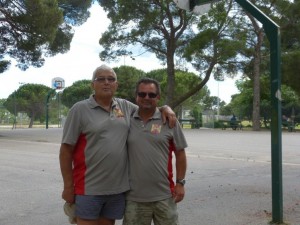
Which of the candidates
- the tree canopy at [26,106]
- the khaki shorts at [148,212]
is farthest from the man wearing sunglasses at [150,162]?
the tree canopy at [26,106]

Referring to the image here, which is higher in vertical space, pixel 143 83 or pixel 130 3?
pixel 130 3

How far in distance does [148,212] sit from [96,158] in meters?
0.61

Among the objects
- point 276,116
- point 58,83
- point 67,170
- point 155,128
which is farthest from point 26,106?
point 155,128

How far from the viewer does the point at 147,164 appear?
359cm

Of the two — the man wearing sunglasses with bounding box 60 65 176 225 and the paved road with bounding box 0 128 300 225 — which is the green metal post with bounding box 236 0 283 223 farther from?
the man wearing sunglasses with bounding box 60 65 176 225

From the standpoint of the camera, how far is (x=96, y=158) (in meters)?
3.52

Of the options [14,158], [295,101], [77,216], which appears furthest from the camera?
[295,101]

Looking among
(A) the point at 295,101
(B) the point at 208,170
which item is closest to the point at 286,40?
(A) the point at 295,101

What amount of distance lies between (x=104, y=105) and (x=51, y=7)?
22.1 m

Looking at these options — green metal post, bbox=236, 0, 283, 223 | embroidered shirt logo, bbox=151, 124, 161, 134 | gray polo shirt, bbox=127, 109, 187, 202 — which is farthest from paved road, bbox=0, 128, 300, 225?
embroidered shirt logo, bbox=151, 124, 161, 134

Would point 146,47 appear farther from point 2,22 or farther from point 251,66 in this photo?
point 2,22

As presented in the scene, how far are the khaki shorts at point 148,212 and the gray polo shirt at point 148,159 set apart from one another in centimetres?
5

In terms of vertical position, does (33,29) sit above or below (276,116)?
above

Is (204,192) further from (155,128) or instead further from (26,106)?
(26,106)
